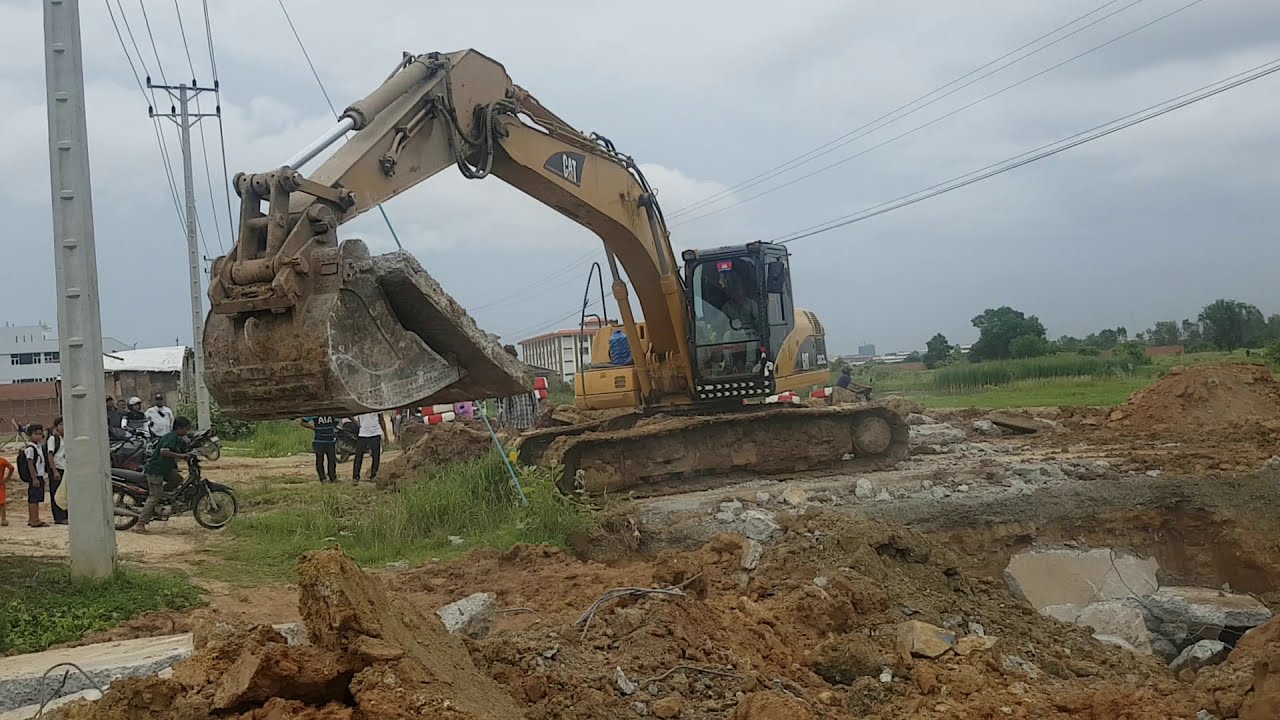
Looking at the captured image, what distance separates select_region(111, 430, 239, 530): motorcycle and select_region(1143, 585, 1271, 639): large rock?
378 inches

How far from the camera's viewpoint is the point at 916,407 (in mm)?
19797

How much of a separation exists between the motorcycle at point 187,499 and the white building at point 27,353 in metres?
56.6

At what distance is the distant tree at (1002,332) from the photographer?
42.4m

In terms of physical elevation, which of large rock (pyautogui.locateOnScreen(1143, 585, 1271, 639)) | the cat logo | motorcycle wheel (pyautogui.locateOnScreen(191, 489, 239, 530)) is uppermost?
the cat logo

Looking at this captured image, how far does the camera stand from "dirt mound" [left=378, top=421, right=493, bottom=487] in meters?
14.3

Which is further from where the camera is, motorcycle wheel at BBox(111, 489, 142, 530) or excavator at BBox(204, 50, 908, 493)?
motorcycle wheel at BBox(111, 489, 142, 530)

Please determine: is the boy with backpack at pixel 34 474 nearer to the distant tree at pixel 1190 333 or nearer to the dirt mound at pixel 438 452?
the dirt mound at pixel 438 452

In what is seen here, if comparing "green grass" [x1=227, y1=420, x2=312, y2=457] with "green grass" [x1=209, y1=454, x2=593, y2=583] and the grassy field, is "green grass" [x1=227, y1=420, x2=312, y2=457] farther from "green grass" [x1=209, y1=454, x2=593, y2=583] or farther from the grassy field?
the grassy field

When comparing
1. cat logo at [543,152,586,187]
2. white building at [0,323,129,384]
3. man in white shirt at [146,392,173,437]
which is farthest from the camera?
white building at [0,323,129,384]

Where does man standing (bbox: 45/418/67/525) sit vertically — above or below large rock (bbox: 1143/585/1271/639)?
above

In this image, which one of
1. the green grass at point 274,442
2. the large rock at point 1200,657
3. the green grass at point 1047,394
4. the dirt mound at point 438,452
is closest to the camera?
the large rock at point 1200,657

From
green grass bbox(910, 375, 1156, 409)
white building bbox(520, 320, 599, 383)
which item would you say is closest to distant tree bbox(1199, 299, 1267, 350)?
green grass bbox(910, 375, 1156, 409)

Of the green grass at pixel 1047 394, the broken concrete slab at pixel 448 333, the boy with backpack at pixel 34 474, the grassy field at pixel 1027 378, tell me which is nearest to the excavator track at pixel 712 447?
the broken concrete slab at pixel 448 333

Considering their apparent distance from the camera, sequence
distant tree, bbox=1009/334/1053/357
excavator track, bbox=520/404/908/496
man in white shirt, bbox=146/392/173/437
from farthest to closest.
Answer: distant tree, bbox=1009/334/1053/357
man in white shirt, bbox=146/392/173/437
excavator track, bbox=520/404/908/496
